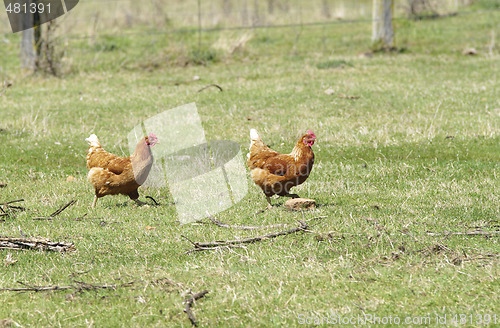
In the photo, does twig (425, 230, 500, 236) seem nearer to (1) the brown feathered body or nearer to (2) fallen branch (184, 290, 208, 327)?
(2) fallen branch (184, 290, 208, 327)

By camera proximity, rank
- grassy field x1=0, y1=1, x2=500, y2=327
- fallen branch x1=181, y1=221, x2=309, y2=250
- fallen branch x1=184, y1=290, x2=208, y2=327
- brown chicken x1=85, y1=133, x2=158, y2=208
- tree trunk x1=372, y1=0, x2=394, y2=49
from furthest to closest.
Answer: tree trunk x1=372, y1=0, x2=394, y2=49
brown chicken x1=85, y1=133, x2=158, y2=208
fallen branch x1=181, y1=221, x2=309, y2=250
grassy field x1=0, y1=1, x2=500, y2=327
fallen branch x1=184, y1=290, x2=208, y2=327

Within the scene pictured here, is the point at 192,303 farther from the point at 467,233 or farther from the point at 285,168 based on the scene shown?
the point at 467,233

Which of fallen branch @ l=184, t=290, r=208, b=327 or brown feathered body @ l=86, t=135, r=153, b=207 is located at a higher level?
brown feathered body @ l=86, t=135, r=153, b=207

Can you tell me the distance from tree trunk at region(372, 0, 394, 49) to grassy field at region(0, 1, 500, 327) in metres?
0.44

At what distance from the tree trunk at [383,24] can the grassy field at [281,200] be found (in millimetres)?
435

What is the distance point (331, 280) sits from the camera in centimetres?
542

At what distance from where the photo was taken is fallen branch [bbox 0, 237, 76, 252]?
20.5ft

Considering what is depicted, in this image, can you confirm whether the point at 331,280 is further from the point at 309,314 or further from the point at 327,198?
the point at 327,198

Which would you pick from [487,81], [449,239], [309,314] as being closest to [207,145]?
[449,239]

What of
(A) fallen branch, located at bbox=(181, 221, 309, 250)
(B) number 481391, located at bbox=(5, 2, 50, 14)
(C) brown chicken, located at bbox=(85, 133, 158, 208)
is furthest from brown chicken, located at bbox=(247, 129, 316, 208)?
(B) number 481391, located at bbox=(5, 2, 50, 14)

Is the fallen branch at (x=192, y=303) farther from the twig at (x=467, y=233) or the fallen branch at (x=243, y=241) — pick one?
the twig at (x=467, y=233)

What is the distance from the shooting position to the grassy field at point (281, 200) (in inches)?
202

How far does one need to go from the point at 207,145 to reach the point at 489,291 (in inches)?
256

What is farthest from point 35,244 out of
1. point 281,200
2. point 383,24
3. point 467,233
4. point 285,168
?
point 383,24
